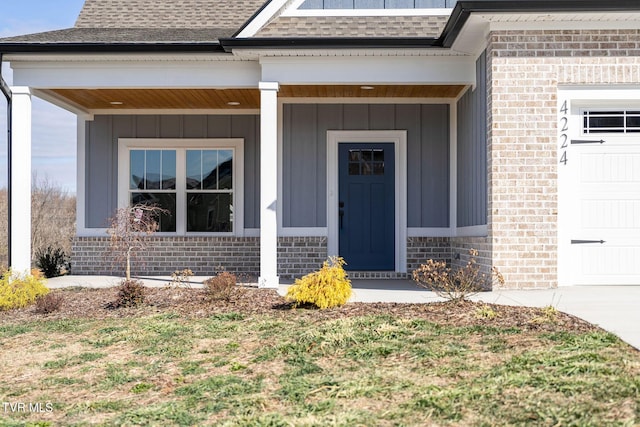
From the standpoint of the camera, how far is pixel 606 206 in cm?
927

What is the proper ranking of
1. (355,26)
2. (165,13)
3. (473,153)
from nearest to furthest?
(473,153) < (355,26) < (165,13)

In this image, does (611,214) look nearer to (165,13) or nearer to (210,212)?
(210,212)

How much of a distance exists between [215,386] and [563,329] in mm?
2966

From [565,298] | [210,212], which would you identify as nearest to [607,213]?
[565,298]

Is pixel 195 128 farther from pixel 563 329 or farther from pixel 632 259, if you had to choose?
pixel 563 329

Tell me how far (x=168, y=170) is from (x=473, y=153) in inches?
230

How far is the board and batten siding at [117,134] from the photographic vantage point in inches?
521

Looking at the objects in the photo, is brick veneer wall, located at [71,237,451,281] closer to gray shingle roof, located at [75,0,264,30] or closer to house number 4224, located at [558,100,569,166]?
gray shingle roof, located at [75,0,264,30]

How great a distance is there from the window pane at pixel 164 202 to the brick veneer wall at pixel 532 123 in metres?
6.49

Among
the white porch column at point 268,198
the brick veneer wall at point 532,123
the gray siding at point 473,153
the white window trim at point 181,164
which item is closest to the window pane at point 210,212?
the white window trim at point 181,164

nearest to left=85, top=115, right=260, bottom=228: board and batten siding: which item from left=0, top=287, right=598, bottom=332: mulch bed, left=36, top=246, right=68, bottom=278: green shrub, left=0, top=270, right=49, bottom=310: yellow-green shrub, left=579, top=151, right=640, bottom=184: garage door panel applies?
left=36, top=246, right=68, bottom=278: green shrub

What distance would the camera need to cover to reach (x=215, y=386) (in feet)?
16.2

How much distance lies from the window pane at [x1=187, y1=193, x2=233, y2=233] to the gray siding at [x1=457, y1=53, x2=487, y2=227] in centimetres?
426

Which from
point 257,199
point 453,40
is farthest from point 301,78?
point 257,199
